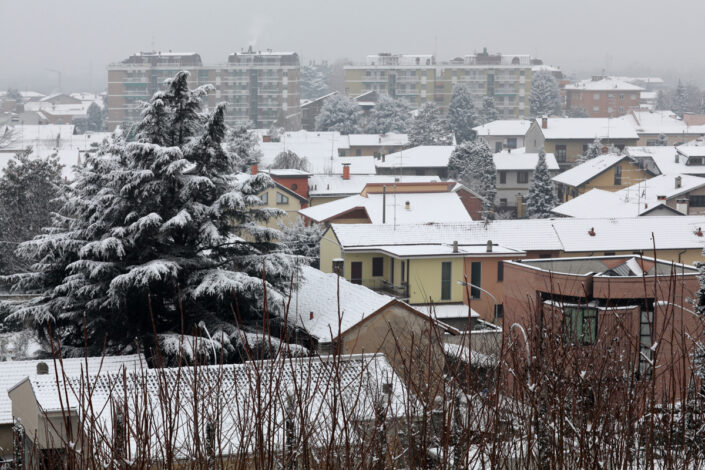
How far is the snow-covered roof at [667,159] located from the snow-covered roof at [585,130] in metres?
5.88

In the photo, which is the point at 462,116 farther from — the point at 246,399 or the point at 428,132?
the point at 246,399

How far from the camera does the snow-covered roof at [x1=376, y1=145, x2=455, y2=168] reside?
156 ft

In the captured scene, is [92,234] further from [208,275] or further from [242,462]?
[242,462]

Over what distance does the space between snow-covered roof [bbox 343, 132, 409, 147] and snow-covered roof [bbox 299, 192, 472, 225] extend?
28557 mm

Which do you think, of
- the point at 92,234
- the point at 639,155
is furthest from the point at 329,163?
the point at 92,234

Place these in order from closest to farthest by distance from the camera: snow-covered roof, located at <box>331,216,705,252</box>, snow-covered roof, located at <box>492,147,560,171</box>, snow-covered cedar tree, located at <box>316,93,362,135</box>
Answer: snow-covered roof, located at <box>331,216,705,252</box>
snow-covered roof, located at <box>492,147,560,171</box>
snow-covered cedar tree, located at <box>316,93,362,135</box>

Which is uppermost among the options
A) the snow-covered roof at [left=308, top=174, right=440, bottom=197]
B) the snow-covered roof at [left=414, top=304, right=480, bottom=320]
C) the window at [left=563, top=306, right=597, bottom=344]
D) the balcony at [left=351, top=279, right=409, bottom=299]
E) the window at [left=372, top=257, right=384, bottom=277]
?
the window at [left=563, top=306, right=597, bottom=344]

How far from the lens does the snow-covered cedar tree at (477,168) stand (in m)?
44.6

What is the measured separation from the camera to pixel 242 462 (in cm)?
341

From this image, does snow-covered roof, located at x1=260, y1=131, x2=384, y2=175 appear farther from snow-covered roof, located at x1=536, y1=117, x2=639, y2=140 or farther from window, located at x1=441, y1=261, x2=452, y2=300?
window, located at x1=441, y1=261, x2=452, y2=300

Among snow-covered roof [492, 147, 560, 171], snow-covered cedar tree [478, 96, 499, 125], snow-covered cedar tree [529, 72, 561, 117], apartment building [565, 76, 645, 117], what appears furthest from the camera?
apartment building [565, 76, 645, 117]

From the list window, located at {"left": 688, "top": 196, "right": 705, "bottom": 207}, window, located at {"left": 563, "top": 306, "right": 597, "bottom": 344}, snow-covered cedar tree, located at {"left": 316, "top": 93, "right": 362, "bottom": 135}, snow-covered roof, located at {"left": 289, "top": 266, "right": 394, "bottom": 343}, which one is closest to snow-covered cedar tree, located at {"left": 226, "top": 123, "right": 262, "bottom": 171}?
window, located at {"left": 688, "top": 196, "right": 705, "bottom": 207}

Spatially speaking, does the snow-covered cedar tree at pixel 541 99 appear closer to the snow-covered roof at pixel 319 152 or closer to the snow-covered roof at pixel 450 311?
the snow-covered roof at pixel 319 152

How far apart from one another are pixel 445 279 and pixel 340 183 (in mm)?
18428
